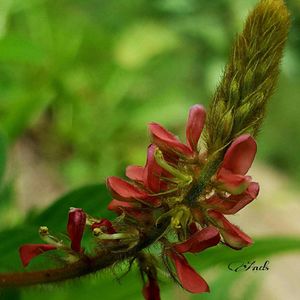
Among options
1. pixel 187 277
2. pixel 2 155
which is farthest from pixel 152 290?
pixel 2 155

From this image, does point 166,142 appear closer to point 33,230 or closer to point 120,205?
point 120,205

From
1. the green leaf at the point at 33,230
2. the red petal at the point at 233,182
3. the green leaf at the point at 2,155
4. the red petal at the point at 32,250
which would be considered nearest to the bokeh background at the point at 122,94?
the green leaf at the point at 2,155

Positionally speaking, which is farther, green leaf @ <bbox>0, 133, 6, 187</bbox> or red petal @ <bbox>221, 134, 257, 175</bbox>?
green leaf @ <bbox>0, 133, 6, 187</bbox>

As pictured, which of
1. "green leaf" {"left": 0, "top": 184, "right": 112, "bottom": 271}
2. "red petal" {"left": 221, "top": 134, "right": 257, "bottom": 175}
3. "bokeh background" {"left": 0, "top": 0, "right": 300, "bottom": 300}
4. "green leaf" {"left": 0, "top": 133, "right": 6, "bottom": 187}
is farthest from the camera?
"bokeh background" {"left": 0, "top": 0, "right": 300, "bottom": 300}

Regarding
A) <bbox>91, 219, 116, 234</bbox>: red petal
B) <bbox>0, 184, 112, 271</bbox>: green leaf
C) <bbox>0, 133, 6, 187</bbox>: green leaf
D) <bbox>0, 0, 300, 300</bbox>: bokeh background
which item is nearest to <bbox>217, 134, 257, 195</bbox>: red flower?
<bbox>91, 219, 116, 234</bbox>: red petal

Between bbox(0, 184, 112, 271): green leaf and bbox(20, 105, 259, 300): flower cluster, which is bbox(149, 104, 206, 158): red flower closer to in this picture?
bbox(20, 105, 259, 300): flower cluster

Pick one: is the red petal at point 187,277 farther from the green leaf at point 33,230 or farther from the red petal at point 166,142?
the green leaf at point 33,230
